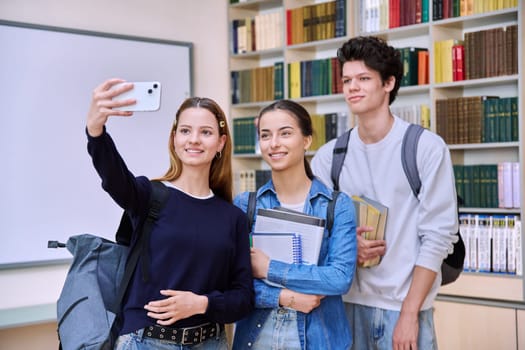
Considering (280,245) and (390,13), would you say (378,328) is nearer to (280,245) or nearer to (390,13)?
(280,245)

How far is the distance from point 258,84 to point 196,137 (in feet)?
11.2

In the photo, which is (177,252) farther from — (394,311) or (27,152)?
(27,152)

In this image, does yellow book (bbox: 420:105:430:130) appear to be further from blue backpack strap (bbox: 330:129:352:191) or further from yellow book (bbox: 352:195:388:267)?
yellow book (bbox: 352:195:388:267)

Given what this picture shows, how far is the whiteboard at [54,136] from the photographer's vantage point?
428cm

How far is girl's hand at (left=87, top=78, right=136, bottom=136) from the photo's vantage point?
1637 millimetres

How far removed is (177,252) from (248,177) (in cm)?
349

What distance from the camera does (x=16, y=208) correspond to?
429cm

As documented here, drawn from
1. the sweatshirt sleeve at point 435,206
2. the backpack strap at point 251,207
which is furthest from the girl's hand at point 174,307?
the sweatshirt sleeve at point 435,206

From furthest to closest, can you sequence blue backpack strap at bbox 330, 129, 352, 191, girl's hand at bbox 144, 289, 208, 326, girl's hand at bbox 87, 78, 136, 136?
blue backpack strap at bbox 330, 129, 352, 191
girl's hand at bbox 144, 289, 208, 326
girl's hand at bbox 87, 78, 136, 136

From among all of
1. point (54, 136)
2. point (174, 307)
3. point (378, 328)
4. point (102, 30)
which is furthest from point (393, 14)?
point (174, 307)

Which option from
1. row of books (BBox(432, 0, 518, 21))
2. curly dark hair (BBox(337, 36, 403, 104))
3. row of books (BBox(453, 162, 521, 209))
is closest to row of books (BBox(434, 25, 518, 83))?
row of books (BBox(432, 0, 518, 21))

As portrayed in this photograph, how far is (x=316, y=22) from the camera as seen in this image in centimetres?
491

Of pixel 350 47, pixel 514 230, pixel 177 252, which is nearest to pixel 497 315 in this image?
pixel 514 230

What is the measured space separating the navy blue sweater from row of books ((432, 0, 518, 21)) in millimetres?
2744
